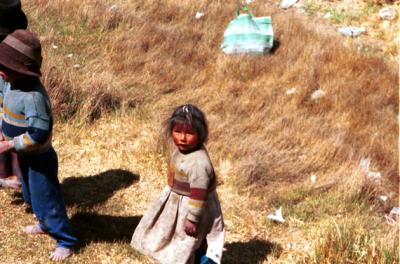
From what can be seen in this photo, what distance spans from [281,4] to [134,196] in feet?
20.4

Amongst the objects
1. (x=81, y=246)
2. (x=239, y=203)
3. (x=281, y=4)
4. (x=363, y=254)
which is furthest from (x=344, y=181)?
(x=281, y=4)

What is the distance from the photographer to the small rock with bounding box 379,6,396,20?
873 cm

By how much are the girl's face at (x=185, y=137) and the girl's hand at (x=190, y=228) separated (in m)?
0.41

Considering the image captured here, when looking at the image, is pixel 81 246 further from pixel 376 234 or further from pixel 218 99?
pixel 218 99

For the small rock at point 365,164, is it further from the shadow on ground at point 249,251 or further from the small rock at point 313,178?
the shadow on ground at point 249,251

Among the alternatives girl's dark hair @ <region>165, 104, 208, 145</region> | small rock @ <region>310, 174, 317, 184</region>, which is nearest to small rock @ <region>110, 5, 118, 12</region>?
small rock @ <region>310, 174, 317, 184</region>

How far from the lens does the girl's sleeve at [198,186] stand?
8.76 feet

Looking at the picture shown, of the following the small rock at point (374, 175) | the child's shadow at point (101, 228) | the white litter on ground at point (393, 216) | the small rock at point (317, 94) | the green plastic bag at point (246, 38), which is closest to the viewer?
the child's shadow at point (101, 228)

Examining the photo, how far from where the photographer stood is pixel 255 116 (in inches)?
213

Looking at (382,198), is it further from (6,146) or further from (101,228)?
(6,146)

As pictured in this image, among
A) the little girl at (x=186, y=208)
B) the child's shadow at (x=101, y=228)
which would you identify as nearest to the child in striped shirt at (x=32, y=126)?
the child's shadow at (x=101, y=228)

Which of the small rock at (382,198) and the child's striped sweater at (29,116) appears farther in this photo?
the small rock at (382,198)

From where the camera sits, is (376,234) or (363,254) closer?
(363,254)

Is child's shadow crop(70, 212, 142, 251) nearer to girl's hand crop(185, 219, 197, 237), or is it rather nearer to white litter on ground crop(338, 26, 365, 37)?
girl's hand crop(185, 219, 197, 237)
